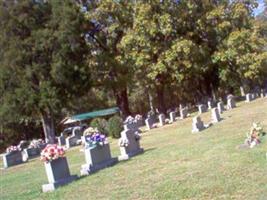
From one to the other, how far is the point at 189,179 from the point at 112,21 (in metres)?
34.7

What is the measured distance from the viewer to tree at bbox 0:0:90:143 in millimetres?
34594

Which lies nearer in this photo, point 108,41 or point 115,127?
point 115,127

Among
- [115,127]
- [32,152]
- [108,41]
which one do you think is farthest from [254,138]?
[108,41]

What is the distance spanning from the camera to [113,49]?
43250mm

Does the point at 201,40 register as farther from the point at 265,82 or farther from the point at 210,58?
the point at 265,82

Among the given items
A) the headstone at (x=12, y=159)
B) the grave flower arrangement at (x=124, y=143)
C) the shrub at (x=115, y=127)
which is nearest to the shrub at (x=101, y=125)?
the shrub at (x=115, y=127)

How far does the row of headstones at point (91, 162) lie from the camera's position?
1131 centimetres

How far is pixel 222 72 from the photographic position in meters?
43.8

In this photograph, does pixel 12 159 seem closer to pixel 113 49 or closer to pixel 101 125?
pixel 101 125

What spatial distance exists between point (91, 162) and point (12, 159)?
12362 millimetres

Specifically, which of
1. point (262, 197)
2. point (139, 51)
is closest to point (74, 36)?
point (139, 51)

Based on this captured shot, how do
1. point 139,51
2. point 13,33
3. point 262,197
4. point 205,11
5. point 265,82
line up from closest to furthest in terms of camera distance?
point 262,197 < point 13,33 < point 139,51 < point 205,11 < point 265,82

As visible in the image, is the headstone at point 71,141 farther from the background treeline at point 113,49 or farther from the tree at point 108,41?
the tree at point 108,41

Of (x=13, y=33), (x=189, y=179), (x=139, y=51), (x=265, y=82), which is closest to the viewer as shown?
(x=189, y=179)
